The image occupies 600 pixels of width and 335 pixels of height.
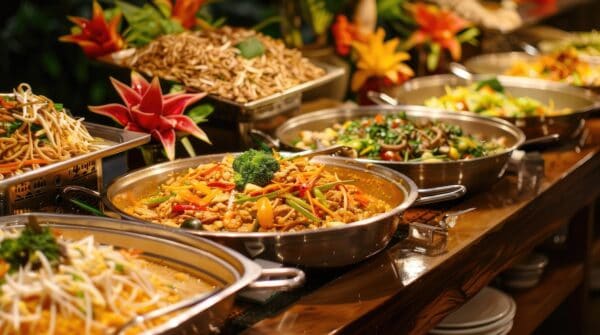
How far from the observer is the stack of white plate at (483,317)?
319cm

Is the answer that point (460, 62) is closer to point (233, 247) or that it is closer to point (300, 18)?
point (300, 18)

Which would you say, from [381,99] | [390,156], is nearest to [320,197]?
[390,156]

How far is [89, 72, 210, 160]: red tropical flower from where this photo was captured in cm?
280

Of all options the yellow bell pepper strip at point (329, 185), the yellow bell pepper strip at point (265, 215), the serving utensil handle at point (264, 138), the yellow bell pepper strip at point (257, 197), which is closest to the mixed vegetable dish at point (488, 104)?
the serving utensil handle at point (264, 138)

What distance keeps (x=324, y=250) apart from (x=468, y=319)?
1.34 metres

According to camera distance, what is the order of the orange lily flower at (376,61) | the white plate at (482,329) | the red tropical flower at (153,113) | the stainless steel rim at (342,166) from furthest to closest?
the orange lily flower at (376,61)
the white plate at (482,329)
the red tropical flower at (153,113)
the stainless steel rim at (342,166)

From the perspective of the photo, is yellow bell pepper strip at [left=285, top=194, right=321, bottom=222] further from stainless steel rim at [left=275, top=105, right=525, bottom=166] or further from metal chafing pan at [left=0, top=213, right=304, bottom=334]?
stainless steel rim at [left=275, top=105, right=525, bottom=166]

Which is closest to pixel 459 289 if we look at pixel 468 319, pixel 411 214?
pixel 411 214

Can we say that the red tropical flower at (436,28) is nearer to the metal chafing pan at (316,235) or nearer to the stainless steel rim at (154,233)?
the metal chafing pan at (316,235)

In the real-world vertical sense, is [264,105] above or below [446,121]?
above

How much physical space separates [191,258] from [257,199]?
413mm

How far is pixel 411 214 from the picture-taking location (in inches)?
113

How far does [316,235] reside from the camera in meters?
2.08

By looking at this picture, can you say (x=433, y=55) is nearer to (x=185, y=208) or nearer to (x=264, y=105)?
(x=264, y=105)
